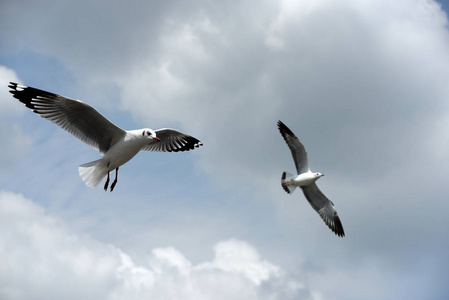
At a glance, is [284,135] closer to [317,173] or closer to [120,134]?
[317,173]

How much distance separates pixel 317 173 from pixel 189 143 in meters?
4.23

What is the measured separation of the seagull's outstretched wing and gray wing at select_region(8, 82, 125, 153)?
5.98m

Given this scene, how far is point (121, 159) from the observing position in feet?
39.9

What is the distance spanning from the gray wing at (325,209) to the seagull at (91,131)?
6.82 m

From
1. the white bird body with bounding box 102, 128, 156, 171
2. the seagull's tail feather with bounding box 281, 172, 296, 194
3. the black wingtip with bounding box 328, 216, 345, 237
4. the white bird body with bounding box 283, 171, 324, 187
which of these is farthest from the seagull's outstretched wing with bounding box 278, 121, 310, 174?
the white bird body with bounding box 102, 128, 156, 171

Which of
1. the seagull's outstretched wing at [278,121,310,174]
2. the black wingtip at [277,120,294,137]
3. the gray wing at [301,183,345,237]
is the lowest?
the gray wing at [301,183,345,237]

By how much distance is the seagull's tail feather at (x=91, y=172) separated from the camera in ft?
39.8

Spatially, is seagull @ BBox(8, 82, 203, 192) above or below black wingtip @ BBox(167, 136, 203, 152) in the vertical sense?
below

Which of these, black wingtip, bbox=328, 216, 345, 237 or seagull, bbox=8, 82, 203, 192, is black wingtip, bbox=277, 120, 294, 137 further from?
seagull, bbox=8, 82, 203, 192

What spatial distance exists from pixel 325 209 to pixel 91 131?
340 inches

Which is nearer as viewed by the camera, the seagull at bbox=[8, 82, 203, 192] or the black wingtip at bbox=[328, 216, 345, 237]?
the seagull at bbox=[8, 82, 203, 192]

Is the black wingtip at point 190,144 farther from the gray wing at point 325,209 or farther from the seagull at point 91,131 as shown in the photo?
the gray wing at point 325,209

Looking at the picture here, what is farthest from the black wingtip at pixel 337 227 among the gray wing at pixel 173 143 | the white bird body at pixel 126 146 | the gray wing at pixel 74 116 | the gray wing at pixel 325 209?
the gray wing at pixel 74 116

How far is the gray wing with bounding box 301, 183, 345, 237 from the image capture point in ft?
55.7
